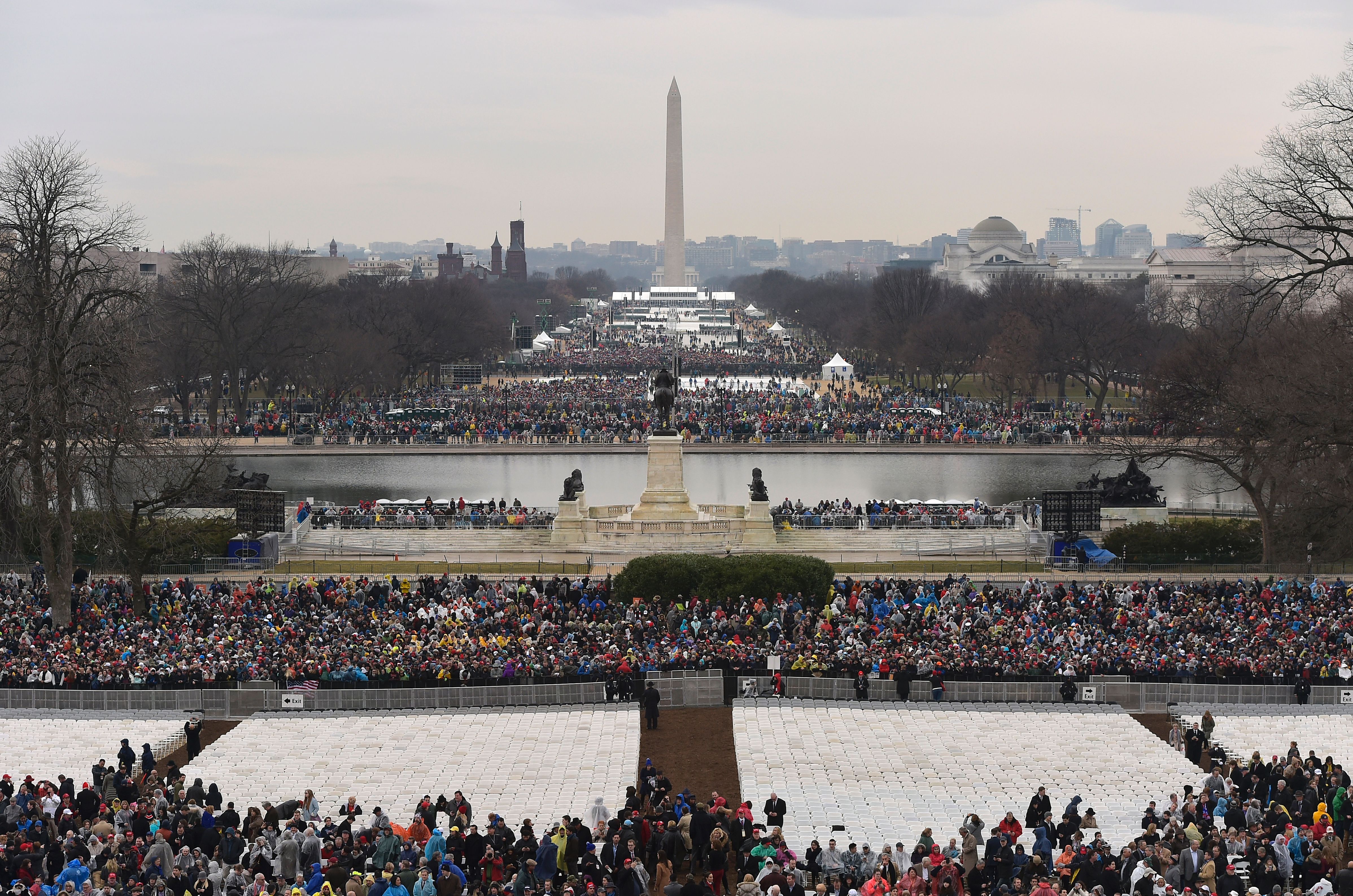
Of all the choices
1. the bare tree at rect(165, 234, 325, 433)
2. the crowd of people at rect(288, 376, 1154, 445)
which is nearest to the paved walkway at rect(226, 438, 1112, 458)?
the crowd of people at rect(288, 376, 1154, 445)

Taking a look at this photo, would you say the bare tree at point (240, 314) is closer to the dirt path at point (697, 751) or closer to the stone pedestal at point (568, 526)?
the stone pedestal at point (568, 526)

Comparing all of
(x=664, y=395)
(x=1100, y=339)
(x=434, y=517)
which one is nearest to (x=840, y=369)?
(x=1100, y=339)

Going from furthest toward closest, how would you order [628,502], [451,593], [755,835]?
1. [628,502]
2. [451,593]
3. [755,835]

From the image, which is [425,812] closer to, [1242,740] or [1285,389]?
[1242,740]

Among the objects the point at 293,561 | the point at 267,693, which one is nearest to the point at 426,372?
the point at 293,561

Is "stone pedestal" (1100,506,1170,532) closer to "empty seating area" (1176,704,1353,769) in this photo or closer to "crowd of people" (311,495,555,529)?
"crowd of people" (311,495,555,529)

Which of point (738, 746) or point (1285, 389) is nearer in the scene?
point (738, 746)

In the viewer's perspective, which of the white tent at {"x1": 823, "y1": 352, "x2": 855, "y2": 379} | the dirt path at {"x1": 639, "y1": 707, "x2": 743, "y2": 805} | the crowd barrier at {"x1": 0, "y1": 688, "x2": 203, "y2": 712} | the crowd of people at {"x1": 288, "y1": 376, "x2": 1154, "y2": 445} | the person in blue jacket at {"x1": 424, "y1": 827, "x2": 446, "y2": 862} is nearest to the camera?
the person in blue jacket at {"x1": 424, "y1": 827, "x2": 446, "y2": 862}

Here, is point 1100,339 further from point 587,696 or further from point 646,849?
point 646,849
